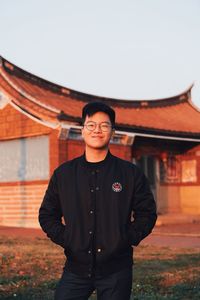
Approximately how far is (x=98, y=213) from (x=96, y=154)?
358 mm

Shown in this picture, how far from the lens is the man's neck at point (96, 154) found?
2.96 meters

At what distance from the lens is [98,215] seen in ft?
9.35

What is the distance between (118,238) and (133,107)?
1776 cm

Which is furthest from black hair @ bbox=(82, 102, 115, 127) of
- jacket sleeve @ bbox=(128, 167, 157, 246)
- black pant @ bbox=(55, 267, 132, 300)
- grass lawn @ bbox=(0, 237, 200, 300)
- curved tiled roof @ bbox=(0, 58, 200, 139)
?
curved tiled roof @ bbox=(0, 58, 200, 139)

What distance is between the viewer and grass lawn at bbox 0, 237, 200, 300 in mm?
5794

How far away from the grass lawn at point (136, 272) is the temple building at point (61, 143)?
5352 mm

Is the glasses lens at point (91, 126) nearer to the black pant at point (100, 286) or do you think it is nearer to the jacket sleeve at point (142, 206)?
the jacket sleeve at point (142, 206)

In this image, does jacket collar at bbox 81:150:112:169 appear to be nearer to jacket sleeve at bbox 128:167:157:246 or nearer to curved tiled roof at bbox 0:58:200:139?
jacket sleeve at bbox 128:167:157:246

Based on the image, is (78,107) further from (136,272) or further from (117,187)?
(117,187)

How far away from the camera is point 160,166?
20.0 m

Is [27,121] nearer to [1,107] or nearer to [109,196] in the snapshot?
[1,107]

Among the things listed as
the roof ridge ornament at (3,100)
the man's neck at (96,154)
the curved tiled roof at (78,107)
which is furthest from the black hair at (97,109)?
the roof ridge ornament at (3,100)

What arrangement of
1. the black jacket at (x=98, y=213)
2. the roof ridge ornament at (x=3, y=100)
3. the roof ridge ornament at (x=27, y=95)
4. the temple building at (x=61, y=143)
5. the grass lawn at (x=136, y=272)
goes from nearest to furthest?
1. the black jacket at (x=98, y=213)
2. the grass lawn at (x=136, y=272)
3. the roof ridge ornament at (x=27, y=95)
4. the temple building at (x=61, y=143)
5. the roof ridge ornament at (x=3, y=100)

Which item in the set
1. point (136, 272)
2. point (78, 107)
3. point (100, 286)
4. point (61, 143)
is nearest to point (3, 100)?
point (78, 107)
